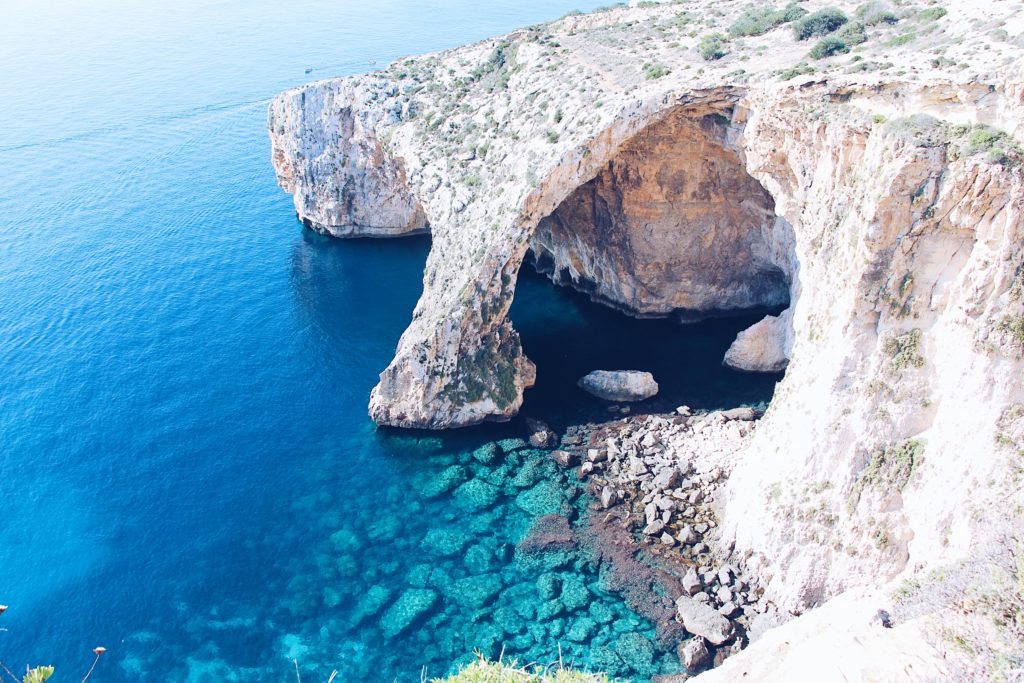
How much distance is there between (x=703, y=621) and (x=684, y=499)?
7.25 metres

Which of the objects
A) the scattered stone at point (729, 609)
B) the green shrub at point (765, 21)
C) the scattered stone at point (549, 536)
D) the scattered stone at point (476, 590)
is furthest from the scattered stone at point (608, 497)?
the green shrub at point (765, 21)

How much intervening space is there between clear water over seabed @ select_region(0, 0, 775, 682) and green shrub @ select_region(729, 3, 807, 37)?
18.5 metres

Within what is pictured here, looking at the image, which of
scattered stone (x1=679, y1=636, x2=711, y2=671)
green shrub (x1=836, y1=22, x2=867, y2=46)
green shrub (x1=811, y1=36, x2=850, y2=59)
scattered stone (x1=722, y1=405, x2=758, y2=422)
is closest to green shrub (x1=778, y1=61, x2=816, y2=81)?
green shrub (x1=811, y1=36, x2=850, y2=59)

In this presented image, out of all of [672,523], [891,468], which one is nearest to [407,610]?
[672,523]

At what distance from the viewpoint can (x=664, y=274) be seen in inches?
2044

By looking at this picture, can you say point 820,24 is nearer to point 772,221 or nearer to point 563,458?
point 772,221

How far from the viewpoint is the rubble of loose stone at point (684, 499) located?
104ft

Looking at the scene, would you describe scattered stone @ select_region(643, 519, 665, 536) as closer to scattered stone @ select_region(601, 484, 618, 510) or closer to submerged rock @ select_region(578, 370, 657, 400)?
scattered stone @ select_region(601, 484, 618, 510)

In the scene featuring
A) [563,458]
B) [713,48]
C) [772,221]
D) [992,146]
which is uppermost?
[713,48]

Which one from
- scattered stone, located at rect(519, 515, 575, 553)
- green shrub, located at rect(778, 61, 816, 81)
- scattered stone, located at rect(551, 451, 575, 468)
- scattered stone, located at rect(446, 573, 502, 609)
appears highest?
green shrub, located at rect(778, 61, 816, 81)

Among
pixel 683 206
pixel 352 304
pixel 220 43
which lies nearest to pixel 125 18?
pixel 220 43

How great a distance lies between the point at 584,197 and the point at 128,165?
182ft

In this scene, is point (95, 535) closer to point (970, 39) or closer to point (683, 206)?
point (683, 206)

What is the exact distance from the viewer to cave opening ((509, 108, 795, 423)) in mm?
45406
